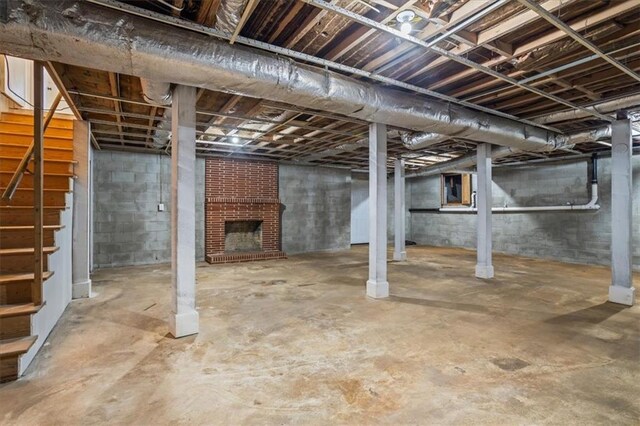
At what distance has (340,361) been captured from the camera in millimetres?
2572

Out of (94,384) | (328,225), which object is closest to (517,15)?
(94,384)

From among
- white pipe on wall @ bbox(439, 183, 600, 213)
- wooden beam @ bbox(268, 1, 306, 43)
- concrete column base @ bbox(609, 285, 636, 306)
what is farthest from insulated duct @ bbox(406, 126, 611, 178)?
wooden beam @ bbox(268, 1, 306, 43)

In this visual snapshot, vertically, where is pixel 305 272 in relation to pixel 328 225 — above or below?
below

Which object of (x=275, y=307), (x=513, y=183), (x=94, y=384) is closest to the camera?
(x=94, y=384)

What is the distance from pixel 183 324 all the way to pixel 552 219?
349 inches

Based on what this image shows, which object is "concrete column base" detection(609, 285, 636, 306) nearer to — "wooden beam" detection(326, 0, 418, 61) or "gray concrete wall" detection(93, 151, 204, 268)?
"wooden beam" detection(326, 0, 418, 61)

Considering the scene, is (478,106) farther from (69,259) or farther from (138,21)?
(69,259)

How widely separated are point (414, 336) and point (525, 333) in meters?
1.16

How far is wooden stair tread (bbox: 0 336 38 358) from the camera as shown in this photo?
2.16 m

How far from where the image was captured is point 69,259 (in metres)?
4.03

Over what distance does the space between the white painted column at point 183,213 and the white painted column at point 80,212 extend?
2.17 metres

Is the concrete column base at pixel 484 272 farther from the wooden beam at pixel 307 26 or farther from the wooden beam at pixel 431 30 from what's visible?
the wooden beam at pixel 307 26

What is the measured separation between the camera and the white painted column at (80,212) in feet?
14.1

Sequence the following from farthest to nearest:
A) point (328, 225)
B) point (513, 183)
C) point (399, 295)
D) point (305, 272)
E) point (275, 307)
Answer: point (328, 225) < point (513, 183) < point (305, 272) < point (399, 295) < point (275, 307)
